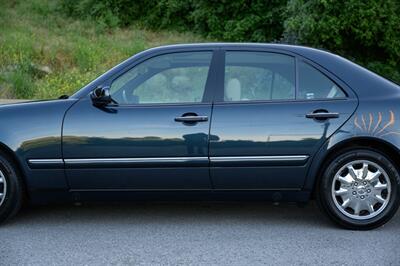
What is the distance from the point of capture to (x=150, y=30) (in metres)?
20.0

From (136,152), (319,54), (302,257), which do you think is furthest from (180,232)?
(319,54)

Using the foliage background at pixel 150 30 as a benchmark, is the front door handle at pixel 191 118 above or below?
above

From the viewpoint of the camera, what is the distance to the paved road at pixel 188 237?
4234 mm

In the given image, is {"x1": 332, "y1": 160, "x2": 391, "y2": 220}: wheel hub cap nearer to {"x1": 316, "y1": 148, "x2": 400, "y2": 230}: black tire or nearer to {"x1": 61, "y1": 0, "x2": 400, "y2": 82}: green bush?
{"x1": 316, "y1": 148, "x2": 400, "y2": 230}: black tire

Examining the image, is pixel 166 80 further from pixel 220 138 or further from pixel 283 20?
pixel 283 20

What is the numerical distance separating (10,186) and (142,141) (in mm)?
1174

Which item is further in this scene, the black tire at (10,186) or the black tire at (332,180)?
the black tire at (10,186)

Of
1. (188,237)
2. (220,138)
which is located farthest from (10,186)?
(220,138)

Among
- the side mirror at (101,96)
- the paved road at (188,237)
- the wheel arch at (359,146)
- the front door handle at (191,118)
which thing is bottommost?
the paved road at (188,237)

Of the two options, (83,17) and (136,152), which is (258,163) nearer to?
(136,152)

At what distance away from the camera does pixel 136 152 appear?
187 inches

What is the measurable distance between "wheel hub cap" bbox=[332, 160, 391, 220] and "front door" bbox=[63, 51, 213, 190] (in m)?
1.09

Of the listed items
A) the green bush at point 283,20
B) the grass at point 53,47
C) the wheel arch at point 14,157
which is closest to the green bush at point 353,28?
the green bush at point 283,20

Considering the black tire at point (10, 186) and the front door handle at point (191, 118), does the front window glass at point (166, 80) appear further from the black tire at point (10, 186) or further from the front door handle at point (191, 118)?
the black tire at point (10, 186)
